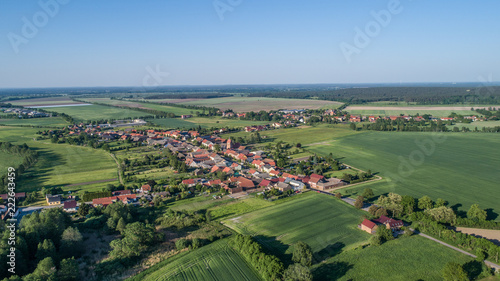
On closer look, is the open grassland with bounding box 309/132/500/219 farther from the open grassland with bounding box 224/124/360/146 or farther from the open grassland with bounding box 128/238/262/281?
the open grassland with bounding box 128/238/262/281

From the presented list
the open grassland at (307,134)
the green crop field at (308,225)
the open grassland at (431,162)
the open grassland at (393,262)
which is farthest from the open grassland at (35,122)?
the open grassland at (393,262)

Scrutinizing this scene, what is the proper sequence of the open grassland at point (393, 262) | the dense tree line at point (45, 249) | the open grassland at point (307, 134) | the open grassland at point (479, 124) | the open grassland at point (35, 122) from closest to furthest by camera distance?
the dense tree line at point (45, 249) < the open grassland at point (393, 262) < the open grassland at point (307, 134) < the open grassland at point (479, 124) < the open grassland at point (35, 122)

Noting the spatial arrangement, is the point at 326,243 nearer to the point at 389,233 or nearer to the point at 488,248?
the point at 389,233

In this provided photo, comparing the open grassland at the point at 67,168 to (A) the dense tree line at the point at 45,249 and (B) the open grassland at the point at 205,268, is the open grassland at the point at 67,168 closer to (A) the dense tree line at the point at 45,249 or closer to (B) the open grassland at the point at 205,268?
(A) the dense tree line at the point at 45,249

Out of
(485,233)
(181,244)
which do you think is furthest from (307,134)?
(181,244)

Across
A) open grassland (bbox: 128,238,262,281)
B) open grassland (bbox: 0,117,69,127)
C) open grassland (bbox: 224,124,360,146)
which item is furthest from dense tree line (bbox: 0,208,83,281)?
open grassland (bbox: 0,117,69,127)

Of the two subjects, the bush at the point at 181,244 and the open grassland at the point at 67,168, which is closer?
the bush at the point at 181,244

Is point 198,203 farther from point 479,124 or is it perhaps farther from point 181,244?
point 479,124
